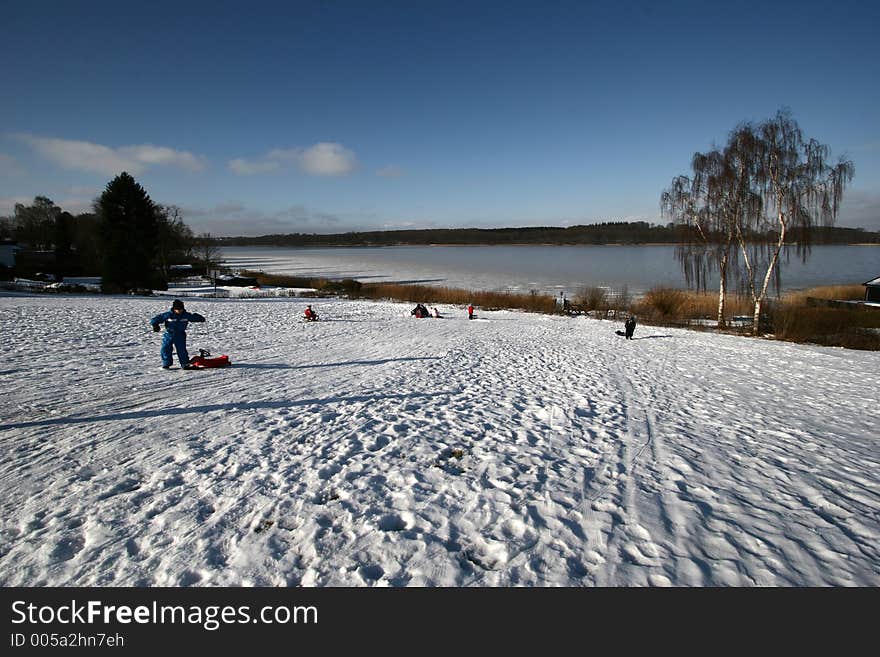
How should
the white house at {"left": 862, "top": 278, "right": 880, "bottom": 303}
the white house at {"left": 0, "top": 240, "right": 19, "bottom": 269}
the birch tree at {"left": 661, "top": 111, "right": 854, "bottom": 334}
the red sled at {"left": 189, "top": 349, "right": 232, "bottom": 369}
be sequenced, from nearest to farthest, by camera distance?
the red sled at {"left": 189, "top": 349, "right": 232, "bottom": 369}
the birch tree at {"left": 661, "top": 111, "right": 854, "bottom": 334}
the white house at {"left": 862, "top": 278, "right": 880, "bottom": 303}
the white house at {"left": 0, "top": 240, "right": 19, "bottom": 269}

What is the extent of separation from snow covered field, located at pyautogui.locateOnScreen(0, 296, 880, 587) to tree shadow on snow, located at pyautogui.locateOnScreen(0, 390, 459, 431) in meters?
0.05

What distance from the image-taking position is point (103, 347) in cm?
1147

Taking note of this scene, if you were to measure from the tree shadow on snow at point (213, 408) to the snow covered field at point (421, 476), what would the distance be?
0.17 ft

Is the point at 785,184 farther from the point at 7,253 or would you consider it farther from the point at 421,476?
Result: the point at 7,253

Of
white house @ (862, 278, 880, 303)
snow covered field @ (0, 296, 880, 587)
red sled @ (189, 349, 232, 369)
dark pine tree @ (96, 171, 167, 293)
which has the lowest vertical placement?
snow covered field @ (0, 296, 880, 587)

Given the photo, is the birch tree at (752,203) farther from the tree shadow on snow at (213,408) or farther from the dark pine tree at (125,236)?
the dark pine tree at (125,236)

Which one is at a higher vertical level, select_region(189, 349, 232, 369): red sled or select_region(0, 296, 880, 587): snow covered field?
select_region(189, 349, 232, 369): red sled

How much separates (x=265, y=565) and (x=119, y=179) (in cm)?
4063

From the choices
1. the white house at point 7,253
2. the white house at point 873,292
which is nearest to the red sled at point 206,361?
the white house at point 873,292

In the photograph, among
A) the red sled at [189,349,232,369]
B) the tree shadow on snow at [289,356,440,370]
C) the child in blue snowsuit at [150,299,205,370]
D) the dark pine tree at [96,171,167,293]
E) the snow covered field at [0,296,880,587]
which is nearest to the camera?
the snow covered field at [0,296,880,587]

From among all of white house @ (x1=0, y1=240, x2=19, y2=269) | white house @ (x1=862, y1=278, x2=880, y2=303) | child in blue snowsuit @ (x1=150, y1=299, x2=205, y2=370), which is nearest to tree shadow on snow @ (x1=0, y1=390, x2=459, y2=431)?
child in blue snowsuit @ (x1=150, y1=299, x2=205, y2=370)

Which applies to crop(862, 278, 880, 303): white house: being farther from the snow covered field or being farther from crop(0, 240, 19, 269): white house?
crop(0, 240, 19, 269): white house

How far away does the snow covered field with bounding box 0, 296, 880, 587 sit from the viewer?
11.5 ft
